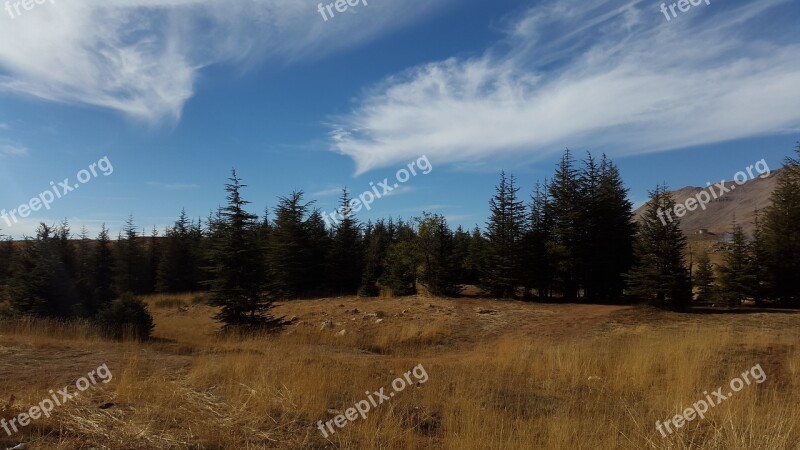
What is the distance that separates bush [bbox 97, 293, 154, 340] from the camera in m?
13.6

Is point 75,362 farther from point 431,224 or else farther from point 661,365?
point 431,224

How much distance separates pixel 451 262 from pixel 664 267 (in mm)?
9829

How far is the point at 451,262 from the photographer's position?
24.6 m

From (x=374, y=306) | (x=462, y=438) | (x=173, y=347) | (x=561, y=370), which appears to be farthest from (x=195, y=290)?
(x=462, y=438)

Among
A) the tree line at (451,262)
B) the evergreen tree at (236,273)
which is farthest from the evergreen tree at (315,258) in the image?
the evergreen tree at (236,273)

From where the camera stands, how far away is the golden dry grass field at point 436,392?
5.12 metres

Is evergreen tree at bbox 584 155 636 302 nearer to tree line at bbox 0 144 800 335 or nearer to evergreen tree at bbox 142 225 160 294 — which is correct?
tree line at bbox 0 144 800 335

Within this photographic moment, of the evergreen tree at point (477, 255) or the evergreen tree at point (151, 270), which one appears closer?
the evergreen tree at point (477, 255)

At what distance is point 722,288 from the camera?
20.2 meters

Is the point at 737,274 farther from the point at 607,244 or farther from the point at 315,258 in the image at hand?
the point at 315,258

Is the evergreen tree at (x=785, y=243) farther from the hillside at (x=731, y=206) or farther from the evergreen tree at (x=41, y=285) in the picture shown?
the hillside at (x=731, y=206)

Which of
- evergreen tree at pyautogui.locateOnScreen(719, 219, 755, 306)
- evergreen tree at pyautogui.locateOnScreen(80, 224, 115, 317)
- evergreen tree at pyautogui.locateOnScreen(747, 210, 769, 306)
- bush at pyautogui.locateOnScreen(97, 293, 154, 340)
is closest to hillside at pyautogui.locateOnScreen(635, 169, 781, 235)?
evergreen tree at pyautogui.locateOnScreen(747, 210, 769, 306)

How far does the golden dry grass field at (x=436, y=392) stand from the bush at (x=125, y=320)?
666 millimetres

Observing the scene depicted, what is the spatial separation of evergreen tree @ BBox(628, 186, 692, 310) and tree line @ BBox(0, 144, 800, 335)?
50mm
